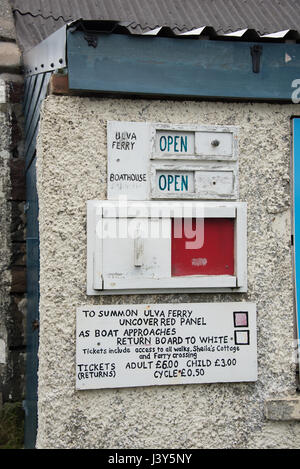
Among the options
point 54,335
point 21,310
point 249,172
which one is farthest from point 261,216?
point 21,310

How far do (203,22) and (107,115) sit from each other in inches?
85.4

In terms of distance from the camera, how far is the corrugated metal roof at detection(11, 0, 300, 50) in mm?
3826

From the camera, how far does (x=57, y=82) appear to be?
2352 millimetres

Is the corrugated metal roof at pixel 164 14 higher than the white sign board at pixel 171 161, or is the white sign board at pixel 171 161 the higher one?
the corrugated metal roof at pixel 164 14

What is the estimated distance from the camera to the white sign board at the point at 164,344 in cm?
233

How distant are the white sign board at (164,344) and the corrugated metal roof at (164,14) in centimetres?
202

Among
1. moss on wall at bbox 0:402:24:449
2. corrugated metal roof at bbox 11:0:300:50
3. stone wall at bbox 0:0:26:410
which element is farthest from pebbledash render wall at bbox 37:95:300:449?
corrugated metal roof at bbox 11:0:300:50

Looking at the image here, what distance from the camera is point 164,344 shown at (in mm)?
2377

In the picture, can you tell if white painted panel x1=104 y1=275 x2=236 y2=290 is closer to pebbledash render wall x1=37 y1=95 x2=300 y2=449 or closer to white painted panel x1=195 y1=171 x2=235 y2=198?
pebbledash render wall x1=37 y1=95 x2=300 y2=449

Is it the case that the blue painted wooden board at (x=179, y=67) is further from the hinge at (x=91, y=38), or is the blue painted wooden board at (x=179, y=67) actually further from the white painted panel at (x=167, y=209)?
the white painted panel at (x=167, y=209)

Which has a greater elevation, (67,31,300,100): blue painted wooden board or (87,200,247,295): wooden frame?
(67,31,300,100): blue painted wooden board

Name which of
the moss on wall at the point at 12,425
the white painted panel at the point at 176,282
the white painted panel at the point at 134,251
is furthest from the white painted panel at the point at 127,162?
the moss on wall at the point at 12,425

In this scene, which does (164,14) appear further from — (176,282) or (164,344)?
(164,344)

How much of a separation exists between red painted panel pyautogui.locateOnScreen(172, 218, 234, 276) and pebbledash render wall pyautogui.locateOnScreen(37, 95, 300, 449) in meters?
0.10
